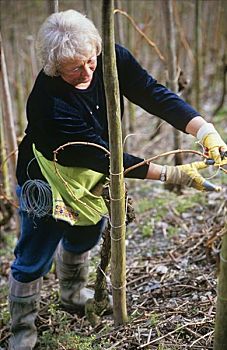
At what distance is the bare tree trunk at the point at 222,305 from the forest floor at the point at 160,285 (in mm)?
103

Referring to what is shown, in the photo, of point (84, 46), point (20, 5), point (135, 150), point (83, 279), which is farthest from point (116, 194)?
point (20, 5)

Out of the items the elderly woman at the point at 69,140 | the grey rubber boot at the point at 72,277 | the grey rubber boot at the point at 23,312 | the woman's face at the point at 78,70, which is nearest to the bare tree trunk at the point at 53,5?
the elderly woman at the point at 69,140

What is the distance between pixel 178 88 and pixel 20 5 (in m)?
4.14

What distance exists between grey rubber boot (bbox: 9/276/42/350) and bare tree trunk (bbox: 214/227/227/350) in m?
1.14

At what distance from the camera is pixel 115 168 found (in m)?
1.90

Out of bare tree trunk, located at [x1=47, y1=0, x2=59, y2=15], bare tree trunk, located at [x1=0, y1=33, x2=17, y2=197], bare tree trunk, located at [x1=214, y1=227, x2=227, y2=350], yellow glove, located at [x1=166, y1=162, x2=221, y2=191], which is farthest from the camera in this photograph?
bare tree trunk, located at [x1=0, y1=33, x2=17, y2=197]

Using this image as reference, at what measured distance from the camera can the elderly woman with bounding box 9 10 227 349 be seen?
2.07m

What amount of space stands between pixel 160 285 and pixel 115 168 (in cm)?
115

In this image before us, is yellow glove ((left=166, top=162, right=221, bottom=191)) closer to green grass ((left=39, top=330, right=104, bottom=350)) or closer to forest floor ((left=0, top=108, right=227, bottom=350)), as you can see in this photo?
forest floor ((left=0, top=108, right=227, bottom=350))

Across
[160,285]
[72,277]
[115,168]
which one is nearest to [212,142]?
[115,168]

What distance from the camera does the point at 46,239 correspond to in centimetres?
243

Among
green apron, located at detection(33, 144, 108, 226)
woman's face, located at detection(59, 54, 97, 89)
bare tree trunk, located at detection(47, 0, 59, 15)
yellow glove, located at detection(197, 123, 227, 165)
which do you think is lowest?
green apron, located at detection(33, 144, 108, 226)

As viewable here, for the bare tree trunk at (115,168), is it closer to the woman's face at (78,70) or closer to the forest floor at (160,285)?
the forest floor at (160,285)

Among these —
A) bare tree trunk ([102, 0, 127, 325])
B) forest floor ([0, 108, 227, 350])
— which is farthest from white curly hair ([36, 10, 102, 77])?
forest floor ([0, 108, 227, 350])
